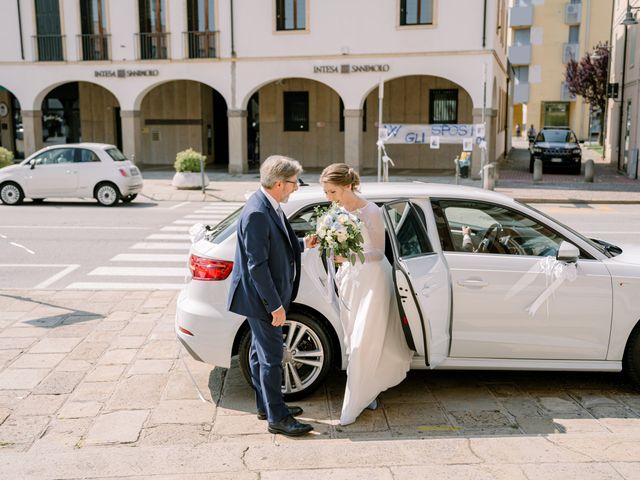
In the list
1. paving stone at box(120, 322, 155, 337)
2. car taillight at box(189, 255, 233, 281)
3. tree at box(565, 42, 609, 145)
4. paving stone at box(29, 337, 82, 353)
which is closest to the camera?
car taillight at box(189, 255, 233, 281)

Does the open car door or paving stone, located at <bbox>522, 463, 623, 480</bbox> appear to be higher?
the open car door

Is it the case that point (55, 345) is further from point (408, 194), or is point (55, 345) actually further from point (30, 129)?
point (30, 129)

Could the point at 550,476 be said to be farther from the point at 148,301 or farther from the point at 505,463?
the point at 148,301

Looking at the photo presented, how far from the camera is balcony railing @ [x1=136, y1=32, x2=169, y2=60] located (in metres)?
28.1

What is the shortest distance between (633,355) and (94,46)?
27018 mm

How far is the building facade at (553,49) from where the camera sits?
189 feet

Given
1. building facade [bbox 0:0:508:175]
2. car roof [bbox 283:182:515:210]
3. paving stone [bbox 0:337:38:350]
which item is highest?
building facade [bbox 0:0:508:175]

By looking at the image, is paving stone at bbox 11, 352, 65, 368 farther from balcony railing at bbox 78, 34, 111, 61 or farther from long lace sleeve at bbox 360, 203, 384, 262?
balcony railing at bbox 78, 34, 111, 61

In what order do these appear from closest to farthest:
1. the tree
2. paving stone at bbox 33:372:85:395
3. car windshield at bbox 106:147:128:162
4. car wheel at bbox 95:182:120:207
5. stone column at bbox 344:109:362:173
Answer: paving stone at bbox 33:372:85:395 < car wheel at bbox 95:182:120:207 < car windshield at bbox 106:147:128:162 < stone column at bbox 344:109:362:173 < the tree

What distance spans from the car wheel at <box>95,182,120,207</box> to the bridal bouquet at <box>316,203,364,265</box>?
14.6 meters

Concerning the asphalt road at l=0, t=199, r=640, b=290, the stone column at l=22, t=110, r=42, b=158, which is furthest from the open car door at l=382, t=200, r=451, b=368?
the stone column at l=22, t=110, r=42, b=158

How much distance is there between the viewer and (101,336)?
282 inches

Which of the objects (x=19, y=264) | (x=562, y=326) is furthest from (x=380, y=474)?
(x=19, y=264)

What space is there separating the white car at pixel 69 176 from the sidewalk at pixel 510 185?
2277 mm
